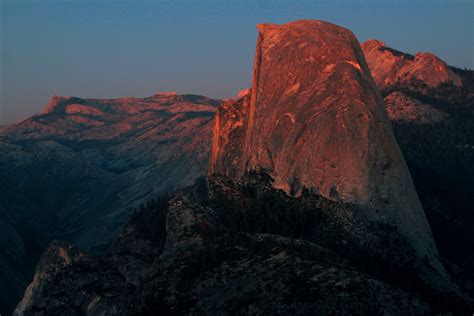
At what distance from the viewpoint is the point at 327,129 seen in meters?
132

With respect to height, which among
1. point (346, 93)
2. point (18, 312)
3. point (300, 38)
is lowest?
point (18, 312)

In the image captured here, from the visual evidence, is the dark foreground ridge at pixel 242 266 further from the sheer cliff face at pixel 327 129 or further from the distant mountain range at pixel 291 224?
the sheer cliff face at pixel 327 129

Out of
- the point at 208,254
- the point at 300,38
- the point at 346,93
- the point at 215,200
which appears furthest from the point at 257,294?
the point at 300,38

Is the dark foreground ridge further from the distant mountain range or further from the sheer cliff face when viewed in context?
the sheer cliff face

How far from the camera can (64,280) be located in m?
130

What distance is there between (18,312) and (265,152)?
59753 millimetres

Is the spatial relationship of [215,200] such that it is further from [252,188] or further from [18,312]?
[18,312]

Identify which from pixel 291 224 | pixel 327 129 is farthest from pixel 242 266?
pixel 327 129

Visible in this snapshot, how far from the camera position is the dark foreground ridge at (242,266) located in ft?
285

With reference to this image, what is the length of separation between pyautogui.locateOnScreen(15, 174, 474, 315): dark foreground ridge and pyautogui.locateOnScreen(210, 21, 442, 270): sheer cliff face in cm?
→ 442

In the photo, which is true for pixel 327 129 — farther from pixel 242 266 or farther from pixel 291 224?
pixel 242 266

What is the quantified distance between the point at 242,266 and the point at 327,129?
141ft

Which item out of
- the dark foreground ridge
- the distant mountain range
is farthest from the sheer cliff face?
the dark foreground ridge

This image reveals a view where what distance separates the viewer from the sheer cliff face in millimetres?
127562
